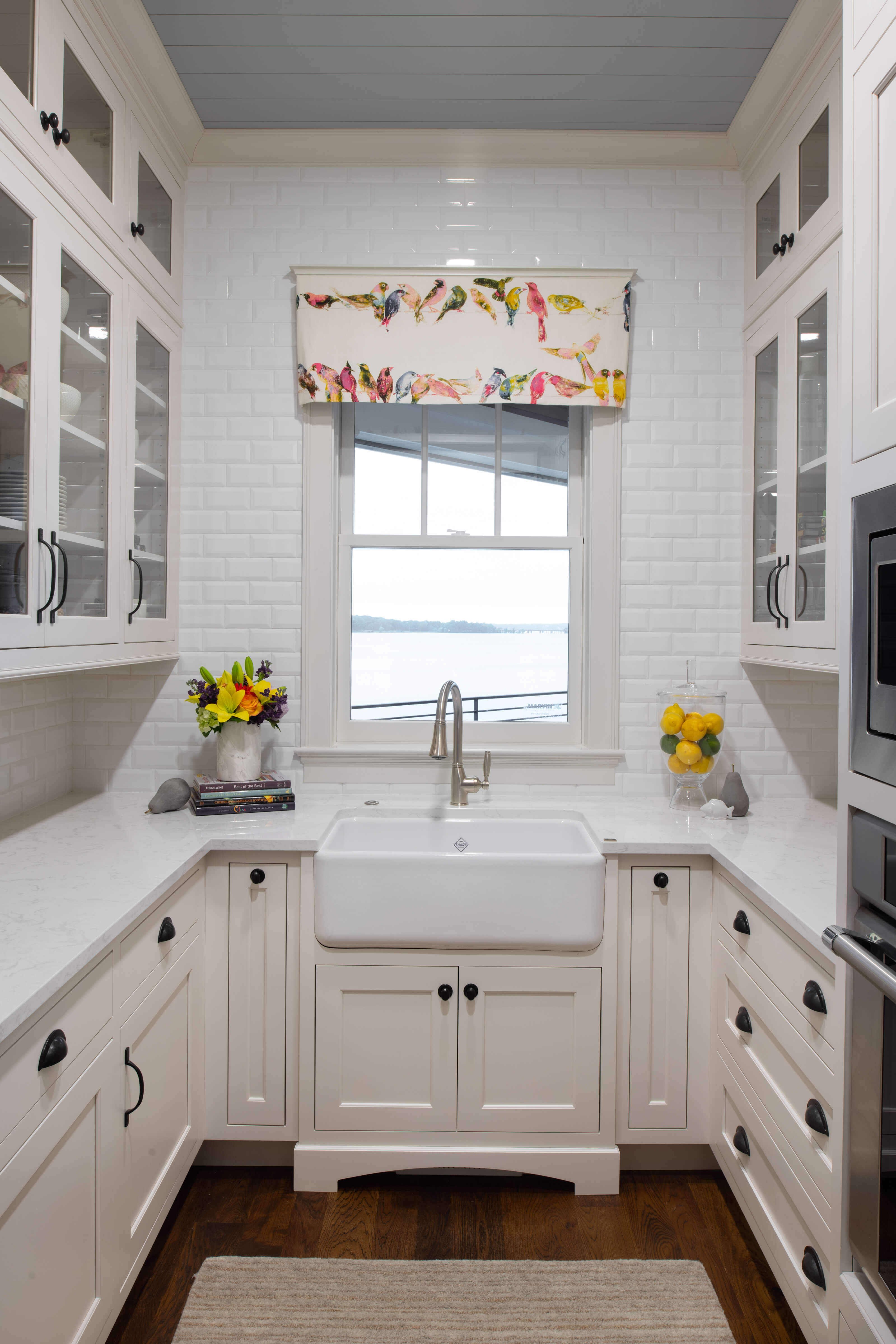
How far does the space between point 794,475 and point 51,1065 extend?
2035mm

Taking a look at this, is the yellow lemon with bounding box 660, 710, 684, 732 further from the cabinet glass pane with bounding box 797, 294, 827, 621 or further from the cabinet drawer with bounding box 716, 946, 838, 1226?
the cabinet drawer with bounding box 716, 946, 838, 1226

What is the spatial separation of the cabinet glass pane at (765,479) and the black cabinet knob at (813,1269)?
4.70 ft

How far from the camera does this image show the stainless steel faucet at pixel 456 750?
86.0 inches

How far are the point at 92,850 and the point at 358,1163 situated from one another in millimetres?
990

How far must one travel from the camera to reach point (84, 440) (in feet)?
5.67

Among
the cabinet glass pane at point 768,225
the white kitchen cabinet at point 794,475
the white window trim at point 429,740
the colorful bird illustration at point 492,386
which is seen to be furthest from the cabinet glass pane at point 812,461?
the colorful bird illustration at point 492,386

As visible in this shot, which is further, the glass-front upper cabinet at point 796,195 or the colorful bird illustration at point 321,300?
the colorful bird illustration at point 321,300

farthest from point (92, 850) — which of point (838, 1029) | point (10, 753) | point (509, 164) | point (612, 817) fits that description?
point (509, 164)

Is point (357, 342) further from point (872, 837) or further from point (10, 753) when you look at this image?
point (872, 837)

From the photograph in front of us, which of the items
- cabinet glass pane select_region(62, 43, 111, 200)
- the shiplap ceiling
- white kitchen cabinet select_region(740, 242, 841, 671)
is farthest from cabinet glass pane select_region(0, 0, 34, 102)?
white kitchen cabinet select_region(740, 242, 841, 671)

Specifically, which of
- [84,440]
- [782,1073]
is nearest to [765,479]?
[782,1073]

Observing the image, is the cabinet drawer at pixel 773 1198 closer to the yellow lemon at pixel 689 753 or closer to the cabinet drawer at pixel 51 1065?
the yellow lemon at pixel 689 753

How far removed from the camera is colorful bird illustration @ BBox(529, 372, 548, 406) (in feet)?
7.70

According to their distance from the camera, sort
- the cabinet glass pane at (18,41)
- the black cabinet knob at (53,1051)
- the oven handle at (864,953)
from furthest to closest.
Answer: the cabinet glass pane at (18,41) < the black cabinet knob at (53,1051) < the oven handle at (864,953)
